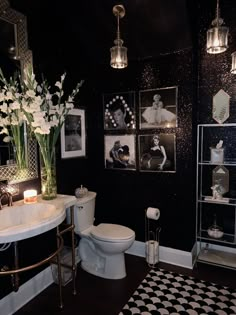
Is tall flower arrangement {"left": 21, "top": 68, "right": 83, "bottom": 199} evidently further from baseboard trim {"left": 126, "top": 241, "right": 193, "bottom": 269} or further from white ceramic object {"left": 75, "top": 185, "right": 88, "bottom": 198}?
baseboard trim {"left": 126, "top": 241, "right": 193, "bottom": 269}

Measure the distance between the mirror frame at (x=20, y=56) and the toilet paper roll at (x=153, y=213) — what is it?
119cm

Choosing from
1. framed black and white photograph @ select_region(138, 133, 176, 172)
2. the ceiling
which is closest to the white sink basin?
framed black and white photograph @ select_region(138, 133, 176, 172)

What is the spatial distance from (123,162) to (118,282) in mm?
1208

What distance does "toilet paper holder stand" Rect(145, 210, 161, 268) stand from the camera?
2.51 meters

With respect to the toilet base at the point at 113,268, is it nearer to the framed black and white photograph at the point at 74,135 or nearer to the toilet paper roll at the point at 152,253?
the toilet paper roll at the point at 152,253

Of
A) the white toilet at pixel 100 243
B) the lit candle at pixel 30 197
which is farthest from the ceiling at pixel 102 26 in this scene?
the white toilet at pixel 100 243

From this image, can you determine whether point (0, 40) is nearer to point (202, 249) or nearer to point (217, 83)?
point (217, 83)

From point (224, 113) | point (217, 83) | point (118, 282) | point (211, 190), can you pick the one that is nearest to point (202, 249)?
point (211, 190)

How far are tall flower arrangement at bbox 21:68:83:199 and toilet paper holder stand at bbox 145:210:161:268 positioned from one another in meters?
1.18

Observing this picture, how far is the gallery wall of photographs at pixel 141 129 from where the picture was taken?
2.47m

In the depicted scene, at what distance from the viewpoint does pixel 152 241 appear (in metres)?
2.57

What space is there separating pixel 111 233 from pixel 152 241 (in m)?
0.55

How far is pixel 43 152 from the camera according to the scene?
6.48 ft

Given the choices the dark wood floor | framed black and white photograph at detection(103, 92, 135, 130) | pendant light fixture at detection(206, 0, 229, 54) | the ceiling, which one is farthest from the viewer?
framed black and white photograph at detection(103, 92, 135, 130)
